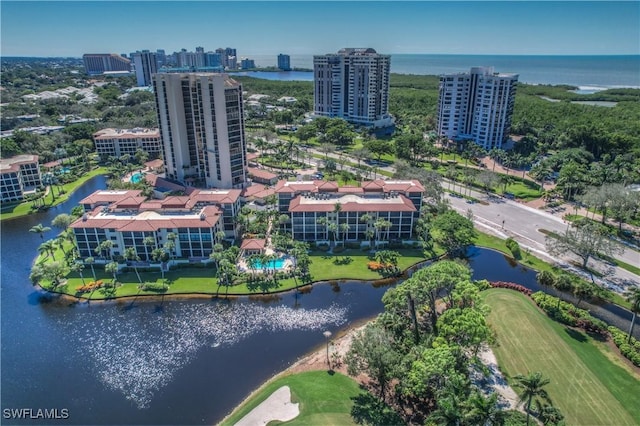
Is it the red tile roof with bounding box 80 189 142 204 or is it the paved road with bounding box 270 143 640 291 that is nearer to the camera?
the paved road with bounding box 270 143 640 291

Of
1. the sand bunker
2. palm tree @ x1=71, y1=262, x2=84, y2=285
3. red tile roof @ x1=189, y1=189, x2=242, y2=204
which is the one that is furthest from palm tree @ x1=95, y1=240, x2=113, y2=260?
the sand bunker

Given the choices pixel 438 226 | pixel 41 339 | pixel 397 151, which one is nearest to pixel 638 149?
pixel 397 151

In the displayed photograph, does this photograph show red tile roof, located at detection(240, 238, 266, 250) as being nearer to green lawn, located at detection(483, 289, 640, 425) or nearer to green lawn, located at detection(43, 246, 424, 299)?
green lawn, located at detection(43, 246, 424, 299)

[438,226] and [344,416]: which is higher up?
[438,226]

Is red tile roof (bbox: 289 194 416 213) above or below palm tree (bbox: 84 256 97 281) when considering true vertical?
above

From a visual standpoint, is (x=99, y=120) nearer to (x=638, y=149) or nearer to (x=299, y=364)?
(x=299, y=364)
